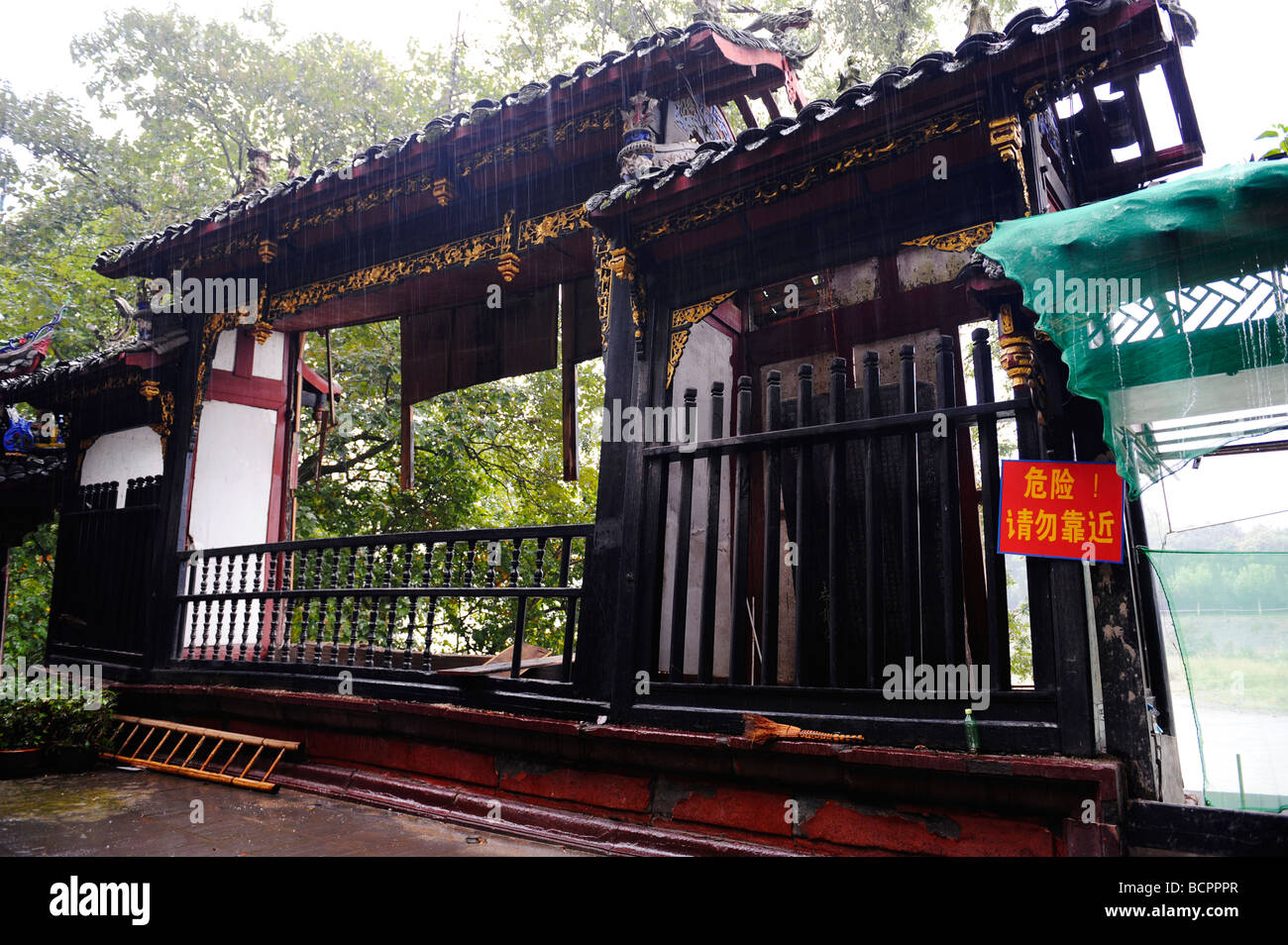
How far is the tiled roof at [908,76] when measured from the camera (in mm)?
3631

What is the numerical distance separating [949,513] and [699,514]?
286 cm

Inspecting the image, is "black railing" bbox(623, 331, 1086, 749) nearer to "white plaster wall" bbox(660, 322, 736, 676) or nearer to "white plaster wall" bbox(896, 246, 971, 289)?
"white plaster wall" bbox(660, 322, 736, 676)

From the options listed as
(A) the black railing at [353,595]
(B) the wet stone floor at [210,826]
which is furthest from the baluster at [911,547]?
(B) the wet stone floor at [210,826]

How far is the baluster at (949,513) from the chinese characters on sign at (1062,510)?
9.3 inches

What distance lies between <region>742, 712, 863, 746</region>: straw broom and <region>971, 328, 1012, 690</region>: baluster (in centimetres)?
76

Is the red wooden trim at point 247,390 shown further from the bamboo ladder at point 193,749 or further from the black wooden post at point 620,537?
the black wooden post at point 620,537

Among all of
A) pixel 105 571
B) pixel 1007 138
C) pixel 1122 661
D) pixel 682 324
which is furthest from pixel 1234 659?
pixel 105 571

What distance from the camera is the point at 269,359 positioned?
9203mm

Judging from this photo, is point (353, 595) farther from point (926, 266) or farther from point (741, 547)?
point (926, 266)

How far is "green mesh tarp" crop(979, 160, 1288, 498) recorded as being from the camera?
306cm

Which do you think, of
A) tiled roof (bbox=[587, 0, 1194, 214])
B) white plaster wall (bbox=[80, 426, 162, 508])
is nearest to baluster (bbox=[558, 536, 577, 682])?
tiled roof (bbox=[587, 0, 1194, 214])

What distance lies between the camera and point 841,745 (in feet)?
12.8

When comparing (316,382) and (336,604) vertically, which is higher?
(316,382)

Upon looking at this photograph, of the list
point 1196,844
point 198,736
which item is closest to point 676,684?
point 1196,844
